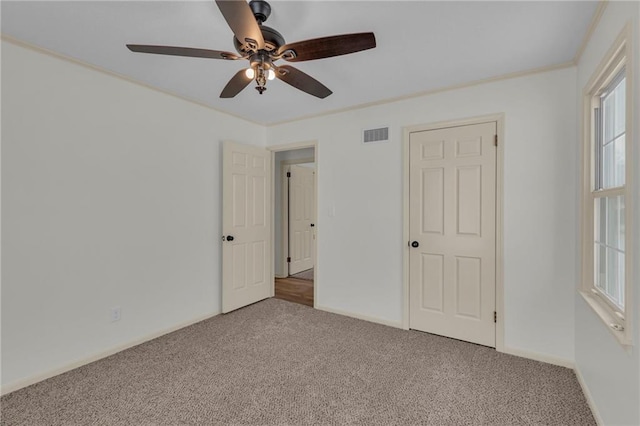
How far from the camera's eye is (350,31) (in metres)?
1.98

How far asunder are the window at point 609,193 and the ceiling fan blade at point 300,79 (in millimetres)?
1586

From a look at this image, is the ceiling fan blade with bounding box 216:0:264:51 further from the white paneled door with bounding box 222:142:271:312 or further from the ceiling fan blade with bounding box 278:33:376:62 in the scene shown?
the white paneled door with bounding box 222:142:271:312

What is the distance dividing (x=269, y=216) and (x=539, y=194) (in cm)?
302

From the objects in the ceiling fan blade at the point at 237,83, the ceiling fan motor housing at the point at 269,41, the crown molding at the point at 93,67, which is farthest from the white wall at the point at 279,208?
the ceiling fan motor housing at the point at 269,41

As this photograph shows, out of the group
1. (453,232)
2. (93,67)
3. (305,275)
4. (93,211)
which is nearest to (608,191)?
(453,232)

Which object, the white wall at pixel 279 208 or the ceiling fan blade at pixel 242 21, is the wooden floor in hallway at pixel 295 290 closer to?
the white wall at pixel 279 208

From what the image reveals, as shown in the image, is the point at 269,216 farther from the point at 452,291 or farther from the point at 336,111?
the point at 452,291

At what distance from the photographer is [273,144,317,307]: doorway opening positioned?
17.6ft

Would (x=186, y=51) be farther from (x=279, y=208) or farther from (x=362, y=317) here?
(x=279, y=208)

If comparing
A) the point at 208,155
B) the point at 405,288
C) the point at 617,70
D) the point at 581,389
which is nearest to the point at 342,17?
the point at 617,70

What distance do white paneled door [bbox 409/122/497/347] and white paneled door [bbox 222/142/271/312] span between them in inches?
76.5

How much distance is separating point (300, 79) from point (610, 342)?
234cm

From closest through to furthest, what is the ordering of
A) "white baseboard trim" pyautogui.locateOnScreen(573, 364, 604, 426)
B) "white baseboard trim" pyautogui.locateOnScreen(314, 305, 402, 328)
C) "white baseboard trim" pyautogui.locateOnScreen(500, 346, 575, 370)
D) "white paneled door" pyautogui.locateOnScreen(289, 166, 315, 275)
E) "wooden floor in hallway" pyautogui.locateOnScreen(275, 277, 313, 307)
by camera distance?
1. "white baseboard trim" pyautogui.locateOnScreen(573, 364, 604, 426)
2. "white baseboard trim" pyautogui.locateOnScreen(500, 346, 575, 370)
3. "white baseboard trim" pyautogui.locateOnScreen(314, 305, 402, 328)
4. "wooden floor in hallway" pyautogui.locateOnScreen(275, 277, 313, 307)
5. "white paneled door" pyautogui.locateOnScreen(289, 166, 315, 275)

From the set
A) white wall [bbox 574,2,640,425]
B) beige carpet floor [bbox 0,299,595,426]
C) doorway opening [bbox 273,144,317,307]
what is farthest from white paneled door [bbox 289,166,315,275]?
white wall [bbox 574,2,640,425]
